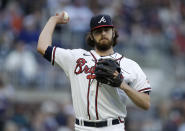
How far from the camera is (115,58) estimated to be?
510 cm

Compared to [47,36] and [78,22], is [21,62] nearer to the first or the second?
[78,22]

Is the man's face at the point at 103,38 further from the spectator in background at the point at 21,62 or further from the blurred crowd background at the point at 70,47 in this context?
the spectator in background at the point at 21,62

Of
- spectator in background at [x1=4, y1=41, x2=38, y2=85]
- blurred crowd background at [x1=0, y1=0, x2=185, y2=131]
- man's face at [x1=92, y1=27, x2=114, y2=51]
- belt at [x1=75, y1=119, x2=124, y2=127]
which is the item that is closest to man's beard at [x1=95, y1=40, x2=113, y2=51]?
man's face at [x1=92, y1=27, x2=114, y2=51]

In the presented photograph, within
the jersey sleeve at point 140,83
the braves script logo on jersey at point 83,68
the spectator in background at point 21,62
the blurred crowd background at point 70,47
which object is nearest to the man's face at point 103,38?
the braves script logo on jersey at point 83,68

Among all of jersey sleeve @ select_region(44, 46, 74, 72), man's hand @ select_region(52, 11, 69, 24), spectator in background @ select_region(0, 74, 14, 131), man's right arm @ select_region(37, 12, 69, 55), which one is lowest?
spectator in background @ select_region(0, 74, 14, 131)

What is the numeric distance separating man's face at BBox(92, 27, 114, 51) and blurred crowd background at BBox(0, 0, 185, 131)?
5262 millimetres

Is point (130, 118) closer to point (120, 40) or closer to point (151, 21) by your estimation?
point (120, 40)

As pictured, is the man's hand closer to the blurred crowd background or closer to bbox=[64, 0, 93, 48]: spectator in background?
the blurred crowd background

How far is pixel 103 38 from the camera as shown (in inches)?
197

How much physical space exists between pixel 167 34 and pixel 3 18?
4965 mm

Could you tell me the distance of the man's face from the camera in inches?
197

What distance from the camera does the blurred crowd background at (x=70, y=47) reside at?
35.0 ft

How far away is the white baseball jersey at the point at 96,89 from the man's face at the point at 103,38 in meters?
0.12

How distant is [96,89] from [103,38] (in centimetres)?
52
